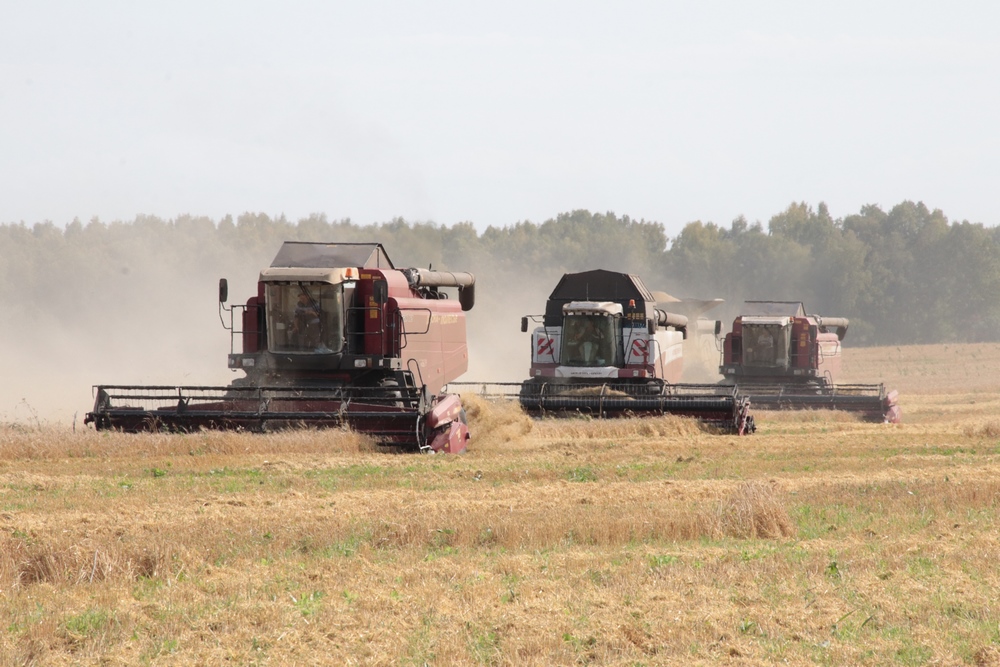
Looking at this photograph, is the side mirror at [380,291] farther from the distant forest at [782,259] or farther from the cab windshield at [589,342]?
the distant forest at [782,259]

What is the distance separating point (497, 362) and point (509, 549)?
39.6 m

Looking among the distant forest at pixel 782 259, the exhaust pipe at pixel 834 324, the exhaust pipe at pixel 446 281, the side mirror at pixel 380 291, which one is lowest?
the exhaust pipe at pixel 834 324

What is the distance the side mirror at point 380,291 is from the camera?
54.1 ft

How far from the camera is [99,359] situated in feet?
134

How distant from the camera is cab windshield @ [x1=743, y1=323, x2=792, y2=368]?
99.8ft

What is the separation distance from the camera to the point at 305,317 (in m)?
17.1

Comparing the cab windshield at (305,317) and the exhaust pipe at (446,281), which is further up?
the exhaust pipe at (446,281)

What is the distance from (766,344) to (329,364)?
16157 mm

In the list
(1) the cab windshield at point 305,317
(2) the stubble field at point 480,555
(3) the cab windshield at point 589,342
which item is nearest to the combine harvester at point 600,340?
(3) the cab windshield at point 589,342

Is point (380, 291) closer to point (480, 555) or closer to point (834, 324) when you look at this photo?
point (480, 555)

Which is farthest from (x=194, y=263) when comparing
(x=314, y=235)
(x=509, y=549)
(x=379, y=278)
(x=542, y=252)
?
(x=509, y=549)

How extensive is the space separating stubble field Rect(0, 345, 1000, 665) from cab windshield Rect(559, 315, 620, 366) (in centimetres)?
1028

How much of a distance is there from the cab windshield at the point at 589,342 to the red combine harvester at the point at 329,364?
24.4 feet

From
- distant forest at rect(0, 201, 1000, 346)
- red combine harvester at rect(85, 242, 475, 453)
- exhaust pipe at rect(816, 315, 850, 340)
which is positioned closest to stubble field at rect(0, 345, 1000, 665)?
red combine harvester at rect(85, 242, 475, 453)
